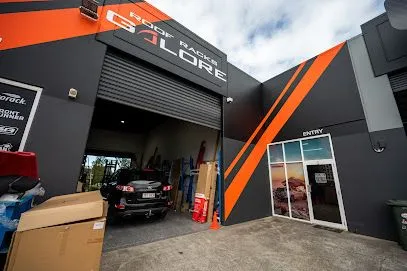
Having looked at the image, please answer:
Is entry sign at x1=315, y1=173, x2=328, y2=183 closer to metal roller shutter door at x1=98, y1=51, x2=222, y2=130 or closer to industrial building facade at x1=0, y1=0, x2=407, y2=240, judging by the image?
industrial building facade at x1=0, y1=0, x2=407, y2=240

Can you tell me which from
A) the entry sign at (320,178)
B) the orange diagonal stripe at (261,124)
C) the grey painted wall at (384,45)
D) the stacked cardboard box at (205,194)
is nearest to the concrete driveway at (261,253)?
the stacked cardboard box at (205,194)

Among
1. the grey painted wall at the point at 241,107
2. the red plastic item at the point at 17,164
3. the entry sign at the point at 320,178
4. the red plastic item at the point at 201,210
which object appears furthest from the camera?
the grey painted wall at the point at 241,107

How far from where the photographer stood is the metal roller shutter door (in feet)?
12.2

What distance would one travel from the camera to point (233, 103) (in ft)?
19.9

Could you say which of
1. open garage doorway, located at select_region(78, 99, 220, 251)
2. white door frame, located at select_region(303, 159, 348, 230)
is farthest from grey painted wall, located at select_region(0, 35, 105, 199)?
white door frame, located at select_region(303, 159, 348, 230)

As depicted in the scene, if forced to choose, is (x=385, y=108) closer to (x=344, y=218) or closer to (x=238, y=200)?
(x=344, y=218)

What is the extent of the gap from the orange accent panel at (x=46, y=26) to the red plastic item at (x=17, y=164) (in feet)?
6.06

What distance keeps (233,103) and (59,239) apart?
5.36 m

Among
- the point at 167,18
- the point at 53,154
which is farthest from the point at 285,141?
the point at 53,154

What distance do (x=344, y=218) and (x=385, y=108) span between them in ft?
9.61

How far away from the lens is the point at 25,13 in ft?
9.43

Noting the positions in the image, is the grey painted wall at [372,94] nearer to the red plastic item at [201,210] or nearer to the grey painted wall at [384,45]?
the grey painted wall at [384,45]

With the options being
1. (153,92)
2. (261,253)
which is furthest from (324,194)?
(153,92)

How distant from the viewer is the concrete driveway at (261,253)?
2678 millimetres
